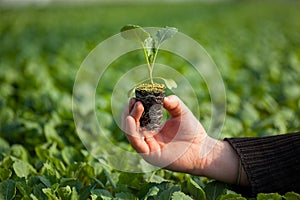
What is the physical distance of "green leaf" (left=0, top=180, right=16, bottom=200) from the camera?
2.15m

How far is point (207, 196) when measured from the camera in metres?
2.23

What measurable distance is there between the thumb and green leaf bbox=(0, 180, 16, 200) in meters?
0.66

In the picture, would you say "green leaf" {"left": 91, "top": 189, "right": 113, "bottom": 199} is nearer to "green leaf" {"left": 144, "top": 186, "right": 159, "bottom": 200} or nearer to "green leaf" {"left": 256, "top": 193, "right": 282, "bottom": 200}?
"green leaf" {"left": 144, "top": 186, "right": 159, "bottom": 200}

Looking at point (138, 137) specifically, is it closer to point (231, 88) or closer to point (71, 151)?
point (71, 151)

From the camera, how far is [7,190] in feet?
7.11

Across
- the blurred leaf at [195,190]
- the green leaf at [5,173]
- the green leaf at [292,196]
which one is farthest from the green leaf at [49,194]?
the green leaf at [292,196]

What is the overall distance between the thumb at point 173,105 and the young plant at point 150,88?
0.05 metres

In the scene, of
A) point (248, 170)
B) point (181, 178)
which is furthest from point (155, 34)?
point (181, 178)

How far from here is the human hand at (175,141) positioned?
2055 mm

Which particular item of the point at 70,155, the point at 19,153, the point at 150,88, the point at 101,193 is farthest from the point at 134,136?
the point at 19,153

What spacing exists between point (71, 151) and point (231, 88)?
7.15 ft

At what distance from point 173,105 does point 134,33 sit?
1.00ft

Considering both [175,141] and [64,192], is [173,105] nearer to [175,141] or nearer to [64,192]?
[175,141]

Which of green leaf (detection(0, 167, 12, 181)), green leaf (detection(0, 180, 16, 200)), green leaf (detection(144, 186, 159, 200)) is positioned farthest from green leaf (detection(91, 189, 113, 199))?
green leaf (detection(0, 167, 12, 181))
